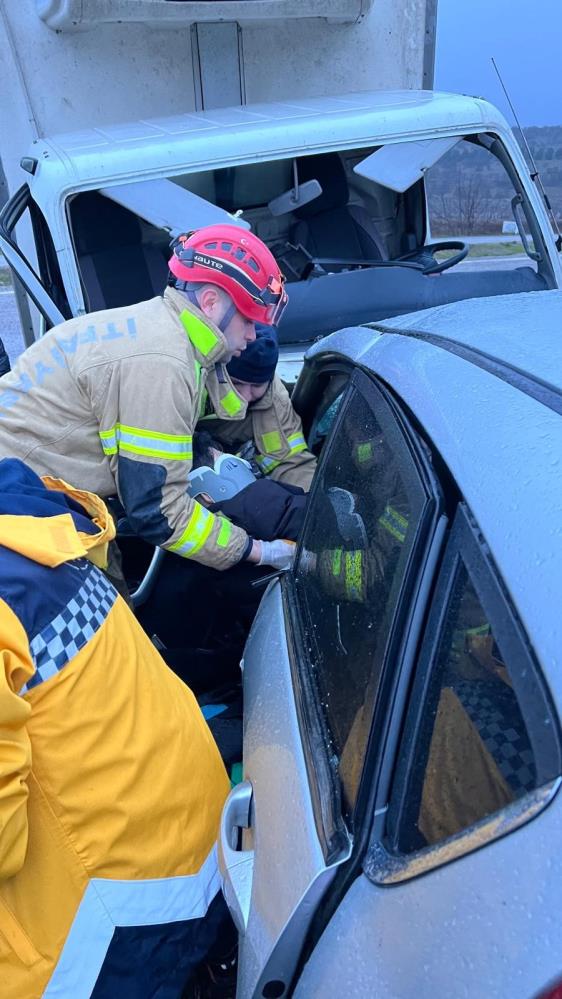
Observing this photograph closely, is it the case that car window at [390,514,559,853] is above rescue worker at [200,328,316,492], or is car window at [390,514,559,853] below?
above

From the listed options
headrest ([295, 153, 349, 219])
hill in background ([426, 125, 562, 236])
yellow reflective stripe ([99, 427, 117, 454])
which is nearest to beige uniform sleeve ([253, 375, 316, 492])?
yellow reflective stripe ([99, 427, 117, 454])

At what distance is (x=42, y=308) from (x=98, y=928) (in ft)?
8.90

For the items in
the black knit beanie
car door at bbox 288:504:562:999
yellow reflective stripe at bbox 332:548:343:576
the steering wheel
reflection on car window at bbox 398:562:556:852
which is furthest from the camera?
the steering wheel

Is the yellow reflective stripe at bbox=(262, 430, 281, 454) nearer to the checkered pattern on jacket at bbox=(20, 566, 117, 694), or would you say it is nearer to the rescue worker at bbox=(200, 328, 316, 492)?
the rescue worker at bbox=(200, 328, 316, 492)

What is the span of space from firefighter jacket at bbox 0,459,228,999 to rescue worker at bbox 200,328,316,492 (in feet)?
4.56

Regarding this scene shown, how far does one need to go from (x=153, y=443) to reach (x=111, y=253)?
7.09 feet

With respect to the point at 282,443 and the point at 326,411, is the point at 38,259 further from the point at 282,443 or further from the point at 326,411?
the point at 326,411

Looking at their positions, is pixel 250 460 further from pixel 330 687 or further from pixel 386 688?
pixel 386 688

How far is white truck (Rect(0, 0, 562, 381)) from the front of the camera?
3.46m

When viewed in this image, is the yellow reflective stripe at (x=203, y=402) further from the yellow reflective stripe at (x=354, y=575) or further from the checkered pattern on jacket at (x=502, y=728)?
the checkered pattern on jacket at (x=502, y=728)

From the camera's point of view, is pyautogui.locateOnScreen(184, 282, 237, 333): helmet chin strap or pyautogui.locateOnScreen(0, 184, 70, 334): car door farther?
pyautogui.locateOnScreen(0, 184, 70, 334): car door

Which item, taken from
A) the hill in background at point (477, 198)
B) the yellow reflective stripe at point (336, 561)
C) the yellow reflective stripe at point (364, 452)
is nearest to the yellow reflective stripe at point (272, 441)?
the yellow reflective stripe at point (364, 452)

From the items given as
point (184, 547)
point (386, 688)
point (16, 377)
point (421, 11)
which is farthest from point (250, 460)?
point (421, 11)

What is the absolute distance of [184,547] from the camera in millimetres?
2434
